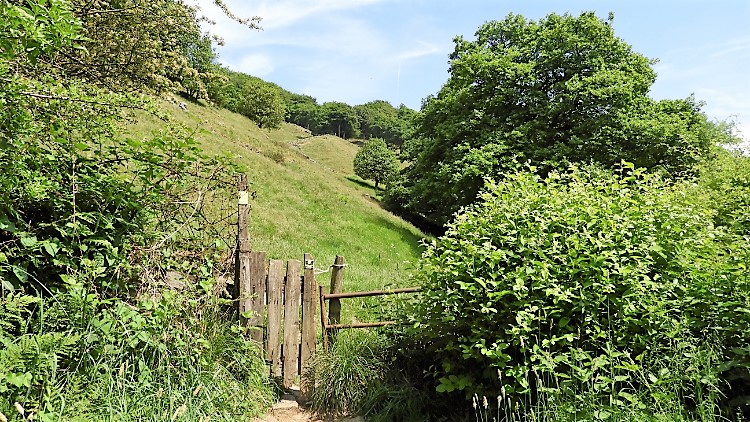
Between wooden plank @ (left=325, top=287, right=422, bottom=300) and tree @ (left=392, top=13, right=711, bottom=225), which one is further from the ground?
tree @ (left=392, top=13, right=711, bottom=225)

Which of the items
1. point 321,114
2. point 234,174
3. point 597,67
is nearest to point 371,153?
point 597,67

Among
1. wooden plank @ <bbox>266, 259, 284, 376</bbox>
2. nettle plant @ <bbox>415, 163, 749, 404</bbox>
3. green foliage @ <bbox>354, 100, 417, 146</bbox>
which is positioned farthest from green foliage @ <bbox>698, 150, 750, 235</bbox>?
green foliage @ <bbox>354, 100, 417, 146</bbox>

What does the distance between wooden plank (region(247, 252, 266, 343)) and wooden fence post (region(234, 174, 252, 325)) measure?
69 mm

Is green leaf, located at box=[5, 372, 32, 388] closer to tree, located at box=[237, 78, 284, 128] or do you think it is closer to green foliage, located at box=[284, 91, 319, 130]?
tree, located at box=[237, 78, 284, 128]

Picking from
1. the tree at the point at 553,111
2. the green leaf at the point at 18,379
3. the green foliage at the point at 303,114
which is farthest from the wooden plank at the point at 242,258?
the green foliage at the point at 303,114

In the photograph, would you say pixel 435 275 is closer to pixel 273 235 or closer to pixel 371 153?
pixel 273 235

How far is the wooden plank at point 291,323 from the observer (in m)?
6.05

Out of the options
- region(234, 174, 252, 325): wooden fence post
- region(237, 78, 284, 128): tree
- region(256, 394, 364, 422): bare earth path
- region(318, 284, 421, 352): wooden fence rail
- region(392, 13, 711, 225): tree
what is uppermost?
region(237, 78, 284, 128): tree

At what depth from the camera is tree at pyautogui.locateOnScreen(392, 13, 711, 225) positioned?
22188 mm

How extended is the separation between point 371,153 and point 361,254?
43.8m

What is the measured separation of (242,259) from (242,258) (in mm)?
13

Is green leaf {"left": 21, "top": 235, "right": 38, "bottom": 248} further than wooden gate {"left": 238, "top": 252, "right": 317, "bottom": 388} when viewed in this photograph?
No

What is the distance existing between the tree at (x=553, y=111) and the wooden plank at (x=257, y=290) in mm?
17143

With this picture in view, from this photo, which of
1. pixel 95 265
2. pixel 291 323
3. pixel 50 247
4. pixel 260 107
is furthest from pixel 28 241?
pixel 260 107
